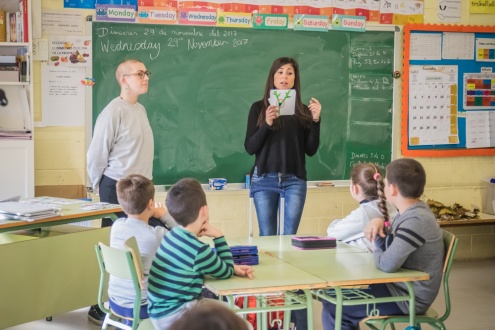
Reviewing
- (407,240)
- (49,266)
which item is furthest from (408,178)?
(49,266)

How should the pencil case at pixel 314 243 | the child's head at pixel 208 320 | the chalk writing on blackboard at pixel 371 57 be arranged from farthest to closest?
the chalk writing on blackboard at pixel 371 57 → the pencil case at pixel 314 243 → the child's head at pixel 208 320

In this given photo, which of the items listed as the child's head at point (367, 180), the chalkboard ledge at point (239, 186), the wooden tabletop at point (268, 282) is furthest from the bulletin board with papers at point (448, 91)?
the wooden tabletop at point (268, 282)

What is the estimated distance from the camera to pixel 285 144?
Result: 495 cm

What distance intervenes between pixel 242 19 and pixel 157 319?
335 cm

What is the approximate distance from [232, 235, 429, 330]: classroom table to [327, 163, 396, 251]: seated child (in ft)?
0.22

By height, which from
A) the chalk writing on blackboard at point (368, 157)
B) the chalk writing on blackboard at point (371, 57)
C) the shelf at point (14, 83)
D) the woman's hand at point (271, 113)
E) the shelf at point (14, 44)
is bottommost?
the chalk writing on blackboard at point (368, 157)

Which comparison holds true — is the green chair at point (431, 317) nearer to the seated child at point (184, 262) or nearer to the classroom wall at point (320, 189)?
the seated child at point (184, 262)

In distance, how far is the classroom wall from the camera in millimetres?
5566

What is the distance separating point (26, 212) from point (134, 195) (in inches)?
29.0

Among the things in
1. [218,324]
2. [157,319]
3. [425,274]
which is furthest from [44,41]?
[218,324]

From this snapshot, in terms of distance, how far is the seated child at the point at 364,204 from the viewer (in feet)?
12.3

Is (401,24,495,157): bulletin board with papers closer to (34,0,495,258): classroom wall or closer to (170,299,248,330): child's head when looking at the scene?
(34,0,495,258): classroom wall

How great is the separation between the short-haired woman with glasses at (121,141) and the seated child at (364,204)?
1531mm

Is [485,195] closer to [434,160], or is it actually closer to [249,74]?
[434,160]
